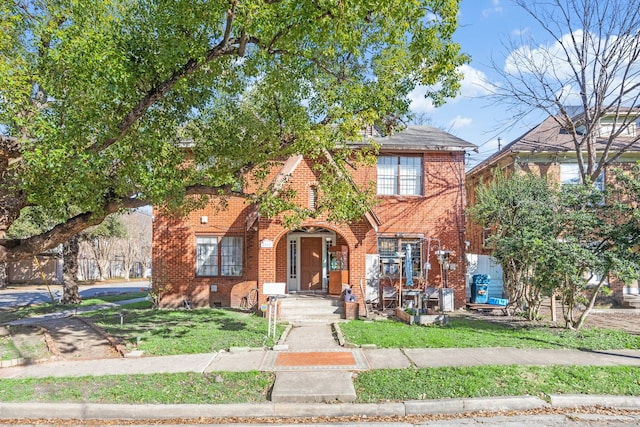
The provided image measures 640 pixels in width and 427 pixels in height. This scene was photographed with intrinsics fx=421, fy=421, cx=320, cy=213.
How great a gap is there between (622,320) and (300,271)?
10912 millimetres

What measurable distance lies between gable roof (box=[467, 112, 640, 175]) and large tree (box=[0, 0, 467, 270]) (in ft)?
34.2

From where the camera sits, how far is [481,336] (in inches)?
408

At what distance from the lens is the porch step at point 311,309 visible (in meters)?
13.0

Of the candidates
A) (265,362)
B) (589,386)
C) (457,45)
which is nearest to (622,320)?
(589,386)

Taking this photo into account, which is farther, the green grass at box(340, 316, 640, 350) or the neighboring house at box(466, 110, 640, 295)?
the neighboring house at box(466, 110, 640, 295)

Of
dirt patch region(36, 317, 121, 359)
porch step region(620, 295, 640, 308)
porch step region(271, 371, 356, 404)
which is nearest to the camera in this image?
porch step region(271, 371, 356, 404)

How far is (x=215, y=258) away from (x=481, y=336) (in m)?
10.2

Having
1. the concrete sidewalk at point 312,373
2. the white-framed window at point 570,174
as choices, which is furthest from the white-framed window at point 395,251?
the white-framed window at point 570,174

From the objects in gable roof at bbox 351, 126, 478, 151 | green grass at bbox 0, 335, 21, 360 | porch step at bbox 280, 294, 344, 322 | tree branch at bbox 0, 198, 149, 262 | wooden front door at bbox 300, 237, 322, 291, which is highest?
gable roof at bbox 351, 126, 478, 151

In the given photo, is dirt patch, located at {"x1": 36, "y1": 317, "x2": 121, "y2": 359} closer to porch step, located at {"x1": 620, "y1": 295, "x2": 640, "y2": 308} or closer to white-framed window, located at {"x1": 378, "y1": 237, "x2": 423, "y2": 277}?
white-framed window, located at {"x1": 378, "y1": 237, "x2": 423, "y2": 277}

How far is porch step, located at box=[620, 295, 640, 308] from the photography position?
17.1 metres

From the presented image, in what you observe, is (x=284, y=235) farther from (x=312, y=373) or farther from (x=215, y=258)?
(x=312, y=373)

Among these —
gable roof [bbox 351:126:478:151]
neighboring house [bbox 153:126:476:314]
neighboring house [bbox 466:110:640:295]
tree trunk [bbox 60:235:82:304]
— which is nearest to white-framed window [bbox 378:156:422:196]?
neighboring house [bbox 153:126:476:314]

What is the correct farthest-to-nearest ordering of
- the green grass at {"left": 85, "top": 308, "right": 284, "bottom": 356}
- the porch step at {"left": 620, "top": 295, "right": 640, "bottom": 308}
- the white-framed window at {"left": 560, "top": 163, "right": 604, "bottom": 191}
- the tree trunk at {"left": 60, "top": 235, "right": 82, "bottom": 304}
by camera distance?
the tree trunk at {"left": 60, "top": 235, "right": 82, "bottom": 304}, the white-framed window at {"left": 560, "top": 163, "right": 604, "bottom": 191}, the porch step at {"left": 620, "top": 295, "right": 640, "bottom": 308}, the green grass at {"left": 85, "top": 308, "right": 284, "bottom": 356}
